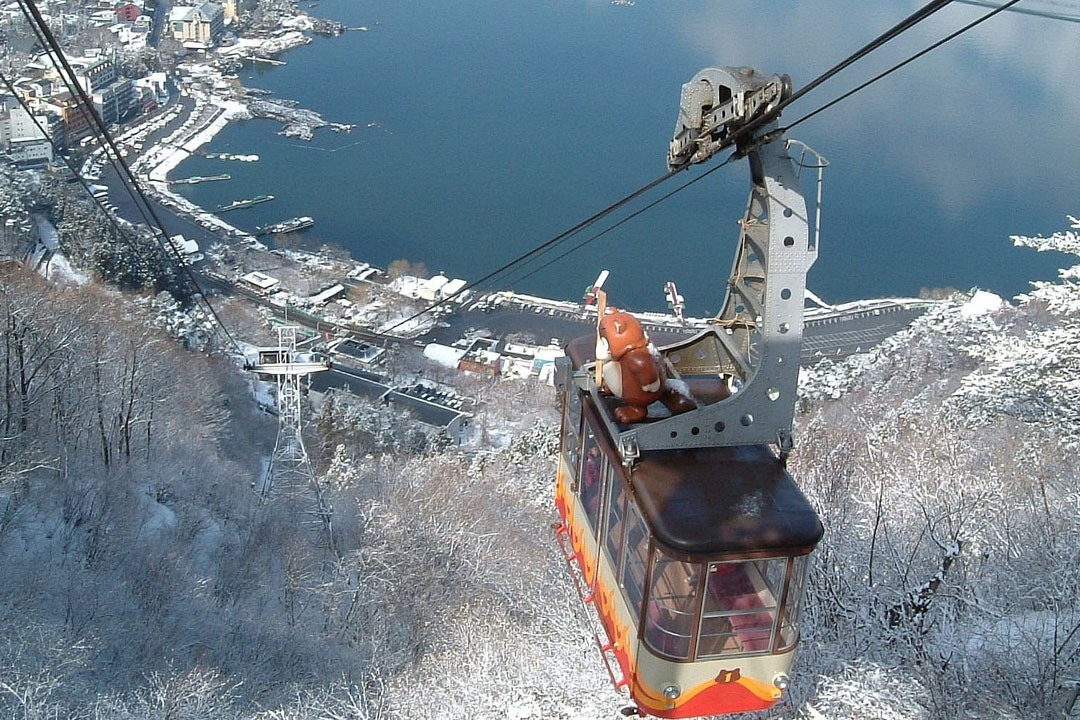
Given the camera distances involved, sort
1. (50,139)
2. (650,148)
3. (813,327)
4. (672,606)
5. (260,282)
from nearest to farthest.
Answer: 1. (672,606)
2. (50,139)
3. (813,327)
4. (260,282)
5. (650,148)

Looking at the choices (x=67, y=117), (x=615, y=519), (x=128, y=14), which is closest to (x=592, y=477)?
(x=615, y=519)

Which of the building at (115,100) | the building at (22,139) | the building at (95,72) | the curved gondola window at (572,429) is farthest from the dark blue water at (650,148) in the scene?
the curved gondola window at (572,429)

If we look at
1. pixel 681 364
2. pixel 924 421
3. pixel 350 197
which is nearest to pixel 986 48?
pixel 350 197

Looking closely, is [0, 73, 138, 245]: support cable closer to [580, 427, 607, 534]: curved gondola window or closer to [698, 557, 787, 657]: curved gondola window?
[580, 427, 607, 534]: curved gondola window

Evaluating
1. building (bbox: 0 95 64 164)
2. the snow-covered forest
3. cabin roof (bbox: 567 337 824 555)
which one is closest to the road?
the snow-covered forest

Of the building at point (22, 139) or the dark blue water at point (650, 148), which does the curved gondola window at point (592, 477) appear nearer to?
the dark blue water at point (650, 148)

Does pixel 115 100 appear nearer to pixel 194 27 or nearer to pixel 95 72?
pixel 95 72

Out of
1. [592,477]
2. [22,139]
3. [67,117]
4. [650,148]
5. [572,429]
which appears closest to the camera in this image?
[592,477]
